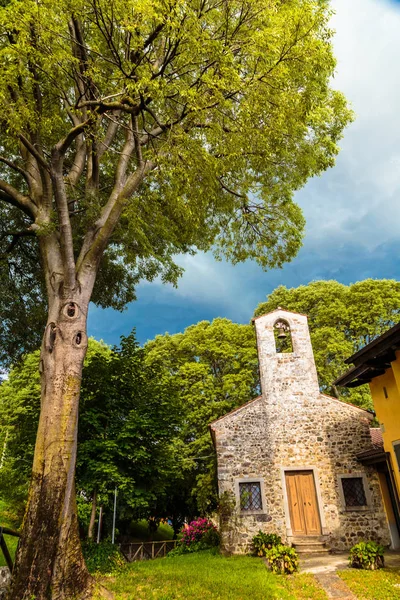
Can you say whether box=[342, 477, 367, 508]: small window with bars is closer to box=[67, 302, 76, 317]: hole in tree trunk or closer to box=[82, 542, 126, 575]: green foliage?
box=[82, 542, 126, 575]: green foliage

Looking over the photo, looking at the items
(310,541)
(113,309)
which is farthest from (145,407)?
(310,541)

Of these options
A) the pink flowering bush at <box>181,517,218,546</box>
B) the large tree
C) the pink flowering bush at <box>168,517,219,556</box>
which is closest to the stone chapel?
the pink flowering bush at <box>168,517,219,556</box>

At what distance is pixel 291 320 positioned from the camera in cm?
1308

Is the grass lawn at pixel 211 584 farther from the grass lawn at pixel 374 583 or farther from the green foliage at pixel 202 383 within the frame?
the green foliage at pixel 202 383

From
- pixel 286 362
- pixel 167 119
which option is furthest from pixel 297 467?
pixel 167 119

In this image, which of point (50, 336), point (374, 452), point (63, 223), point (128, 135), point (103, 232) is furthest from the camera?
point (374, 452)

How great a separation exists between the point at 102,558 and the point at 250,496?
5530 millimetres

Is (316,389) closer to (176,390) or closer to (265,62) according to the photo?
(176,390)

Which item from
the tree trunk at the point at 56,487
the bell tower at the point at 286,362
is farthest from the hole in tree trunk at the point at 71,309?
the bell tower at the point at 286,362

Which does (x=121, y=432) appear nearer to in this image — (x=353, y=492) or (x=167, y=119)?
(x=167, y=119)

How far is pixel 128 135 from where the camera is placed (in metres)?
8.26

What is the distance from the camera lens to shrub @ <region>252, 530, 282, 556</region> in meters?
10.2

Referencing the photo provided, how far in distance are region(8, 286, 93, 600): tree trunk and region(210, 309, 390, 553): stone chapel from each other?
696cm

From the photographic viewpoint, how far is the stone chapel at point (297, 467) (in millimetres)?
10766
